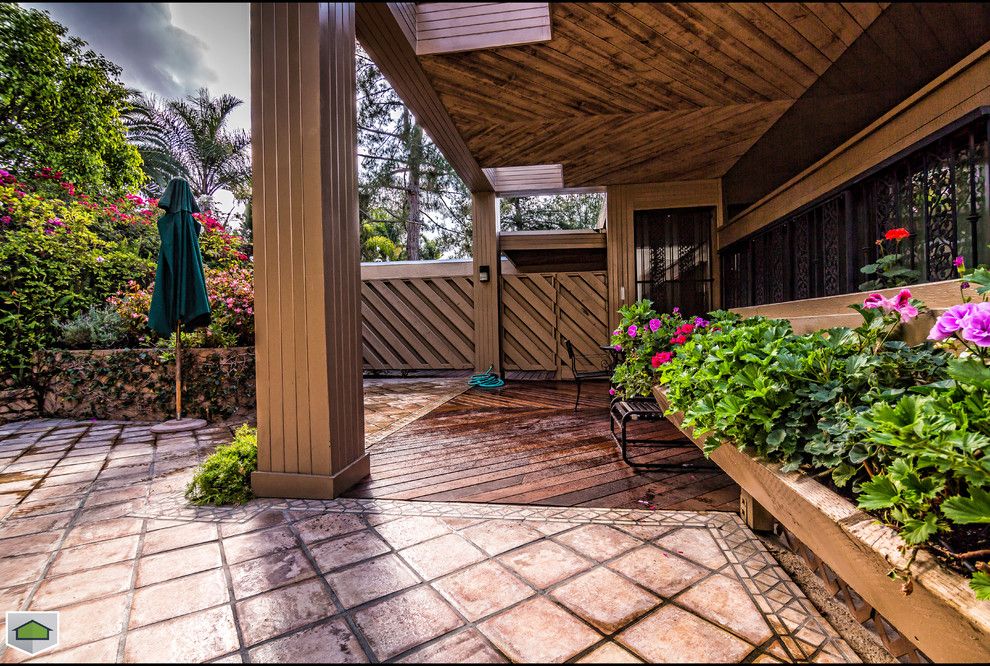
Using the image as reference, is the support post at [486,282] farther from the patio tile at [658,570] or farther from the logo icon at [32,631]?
the logo icon at [32,631]

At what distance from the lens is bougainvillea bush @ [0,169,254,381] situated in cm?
438

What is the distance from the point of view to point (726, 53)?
133 inches

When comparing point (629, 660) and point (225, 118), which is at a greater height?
point (225, 118)

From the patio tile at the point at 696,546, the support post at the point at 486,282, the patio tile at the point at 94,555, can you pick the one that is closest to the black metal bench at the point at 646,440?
the patio tile at the point at 696,546

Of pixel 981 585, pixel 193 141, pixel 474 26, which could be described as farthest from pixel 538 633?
pixel 193 141

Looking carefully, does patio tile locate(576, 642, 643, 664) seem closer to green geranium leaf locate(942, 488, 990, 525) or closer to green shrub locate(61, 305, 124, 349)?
green geranium leaf locate(942, 488, 990, 525)

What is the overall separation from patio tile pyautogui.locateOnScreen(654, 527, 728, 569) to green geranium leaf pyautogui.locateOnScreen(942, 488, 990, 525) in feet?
2.82

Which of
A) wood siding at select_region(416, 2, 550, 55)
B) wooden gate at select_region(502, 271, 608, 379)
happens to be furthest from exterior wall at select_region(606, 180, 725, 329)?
wood siding at select_region(416, 2, 550, 55)

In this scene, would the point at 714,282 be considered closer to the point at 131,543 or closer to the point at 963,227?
the point at 963,227

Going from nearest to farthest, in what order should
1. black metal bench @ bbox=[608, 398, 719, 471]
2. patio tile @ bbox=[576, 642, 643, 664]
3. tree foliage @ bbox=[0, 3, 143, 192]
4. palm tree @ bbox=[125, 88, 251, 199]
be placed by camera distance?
patio tile @ bbox=[576, 642, 643, 664] → black metal bench @ bbox=[608, 398, 719, 471] → tree foliage @ bbox=[0, 3, 143, 192] → palm tree @ bbox=[125, 88, 251, 199]

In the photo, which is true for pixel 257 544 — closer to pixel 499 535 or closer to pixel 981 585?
pixel 499 535

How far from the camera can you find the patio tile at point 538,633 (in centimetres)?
110

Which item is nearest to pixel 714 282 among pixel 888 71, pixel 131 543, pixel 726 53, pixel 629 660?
pixel 888 71

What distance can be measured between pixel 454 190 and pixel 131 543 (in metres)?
11.9
